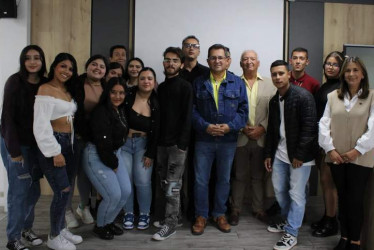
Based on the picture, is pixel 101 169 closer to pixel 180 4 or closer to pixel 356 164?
pixel 356 164

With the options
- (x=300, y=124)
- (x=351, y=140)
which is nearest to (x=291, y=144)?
(x=300, y=124)

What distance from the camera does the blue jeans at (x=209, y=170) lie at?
272 cm

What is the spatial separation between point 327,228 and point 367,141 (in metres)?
0.98

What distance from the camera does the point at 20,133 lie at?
225cm

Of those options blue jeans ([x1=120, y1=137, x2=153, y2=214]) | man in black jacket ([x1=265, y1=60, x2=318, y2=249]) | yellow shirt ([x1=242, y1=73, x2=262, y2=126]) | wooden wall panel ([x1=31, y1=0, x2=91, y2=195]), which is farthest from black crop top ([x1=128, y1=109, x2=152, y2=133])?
wooden wall panel ([x1=31, y1=0, x2=91, y2=195])

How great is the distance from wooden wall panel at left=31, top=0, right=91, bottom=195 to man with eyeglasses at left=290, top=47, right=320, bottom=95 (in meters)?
2.27

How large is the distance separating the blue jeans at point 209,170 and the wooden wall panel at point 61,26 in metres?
1.92

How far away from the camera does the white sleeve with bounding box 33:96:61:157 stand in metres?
2.10

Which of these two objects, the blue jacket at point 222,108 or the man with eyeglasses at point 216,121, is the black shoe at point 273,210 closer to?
the man with eyeglasses at point 216,121

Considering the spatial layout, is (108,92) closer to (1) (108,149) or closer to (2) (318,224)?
(1) (108,149)

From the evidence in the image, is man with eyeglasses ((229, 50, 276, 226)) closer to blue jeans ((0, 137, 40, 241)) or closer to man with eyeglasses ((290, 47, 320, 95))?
man with eyeglasses ((290, 47, 320, 95))

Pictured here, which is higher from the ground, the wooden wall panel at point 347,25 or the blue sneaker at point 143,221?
the wooden wall panel at point 347,25

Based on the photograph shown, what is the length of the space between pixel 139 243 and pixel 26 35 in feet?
8.25

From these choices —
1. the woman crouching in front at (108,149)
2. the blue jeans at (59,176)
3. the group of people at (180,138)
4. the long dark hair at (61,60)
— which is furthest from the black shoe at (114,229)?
the long dark hair at (61,60)
